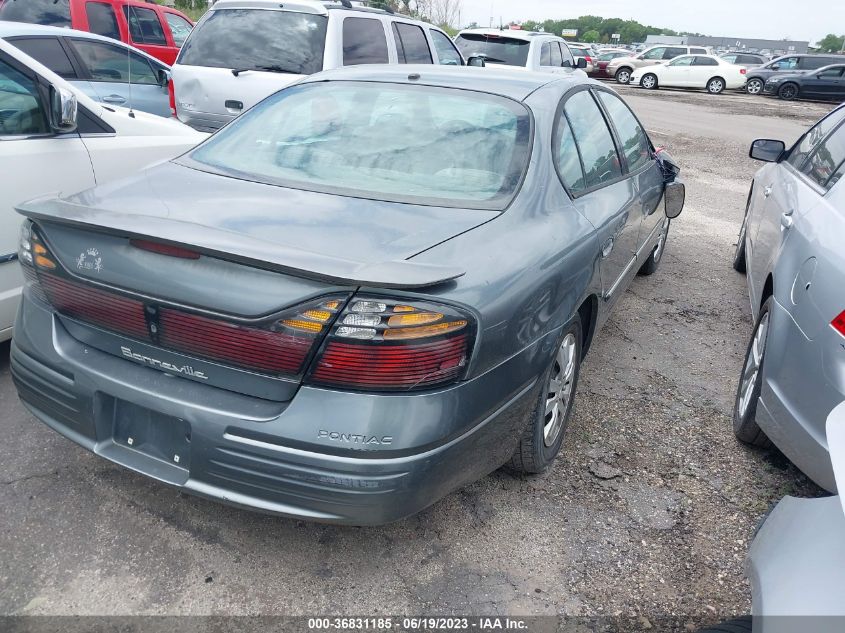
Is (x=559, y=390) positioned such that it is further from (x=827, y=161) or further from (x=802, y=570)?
(x=827, y=161)

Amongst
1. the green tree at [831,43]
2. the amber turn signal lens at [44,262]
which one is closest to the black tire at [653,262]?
the amber turn signal lens at [44,262]

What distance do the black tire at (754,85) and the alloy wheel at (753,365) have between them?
1041 inches

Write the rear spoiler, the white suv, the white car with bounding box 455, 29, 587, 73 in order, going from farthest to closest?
the white car with bounding box 455, 29, 587, 73 < the white suv < the rear spoiler

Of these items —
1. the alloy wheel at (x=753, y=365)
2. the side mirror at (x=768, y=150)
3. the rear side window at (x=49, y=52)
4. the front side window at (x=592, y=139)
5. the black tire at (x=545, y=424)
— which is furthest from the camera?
the rear side window at (x=49, y=52)

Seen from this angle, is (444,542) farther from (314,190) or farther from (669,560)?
(314,190)

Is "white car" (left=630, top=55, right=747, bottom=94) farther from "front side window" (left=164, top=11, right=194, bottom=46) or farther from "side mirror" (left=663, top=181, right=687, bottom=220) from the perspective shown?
"side mirror" (left=663, top=181, right=687, bottom=220)

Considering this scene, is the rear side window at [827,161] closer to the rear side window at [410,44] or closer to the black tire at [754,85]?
the rear side window at [410,44]

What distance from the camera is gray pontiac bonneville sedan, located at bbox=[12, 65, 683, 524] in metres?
2.00

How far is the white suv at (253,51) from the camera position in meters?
6.60

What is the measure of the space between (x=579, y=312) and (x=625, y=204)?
2.91ft

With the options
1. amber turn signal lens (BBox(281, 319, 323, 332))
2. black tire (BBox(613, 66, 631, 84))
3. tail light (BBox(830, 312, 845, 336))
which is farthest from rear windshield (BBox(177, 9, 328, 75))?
black tire (BBox(613, 66, 631, 84))

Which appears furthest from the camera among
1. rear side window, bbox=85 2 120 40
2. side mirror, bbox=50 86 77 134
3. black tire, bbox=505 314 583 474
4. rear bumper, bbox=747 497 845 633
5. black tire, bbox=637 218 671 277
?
rear side window, bbox=85 2 120 40

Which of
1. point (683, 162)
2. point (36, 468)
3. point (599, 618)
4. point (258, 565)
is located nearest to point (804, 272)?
point (599, 618)

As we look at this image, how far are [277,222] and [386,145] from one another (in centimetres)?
82
